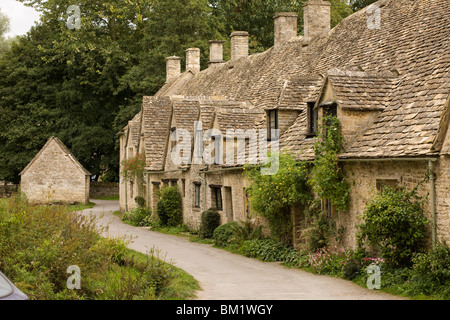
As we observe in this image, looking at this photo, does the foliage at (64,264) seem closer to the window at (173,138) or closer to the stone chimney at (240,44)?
the window at (173,138)

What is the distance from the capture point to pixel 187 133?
30.7 metres

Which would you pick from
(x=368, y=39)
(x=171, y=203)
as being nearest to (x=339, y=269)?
(x=368, y=39)

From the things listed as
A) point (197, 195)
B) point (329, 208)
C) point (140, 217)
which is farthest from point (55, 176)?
point (329, 208)

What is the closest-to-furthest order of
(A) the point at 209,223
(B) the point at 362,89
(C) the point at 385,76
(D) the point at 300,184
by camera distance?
(B) the point at 362,89
(C) the point at 385,76
(D) the point at 300,184
(A) the point at 209,223

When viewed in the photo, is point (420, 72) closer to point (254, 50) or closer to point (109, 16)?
point (254, 50)

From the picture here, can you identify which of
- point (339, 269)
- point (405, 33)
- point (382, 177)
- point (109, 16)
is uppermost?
point (109, 16)

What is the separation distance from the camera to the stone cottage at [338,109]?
14.6 m

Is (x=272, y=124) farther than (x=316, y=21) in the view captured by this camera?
No

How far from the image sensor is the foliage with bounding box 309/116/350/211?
55.1 ft

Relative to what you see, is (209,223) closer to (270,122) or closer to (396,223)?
(270,122)

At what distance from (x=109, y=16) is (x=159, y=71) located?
6.77 meters

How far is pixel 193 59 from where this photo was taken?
46469 mm

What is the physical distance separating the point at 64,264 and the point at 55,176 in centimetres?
3563

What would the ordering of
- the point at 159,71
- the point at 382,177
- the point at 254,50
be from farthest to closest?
the point at 159,71
the point at 254,50
the point at 382,177
